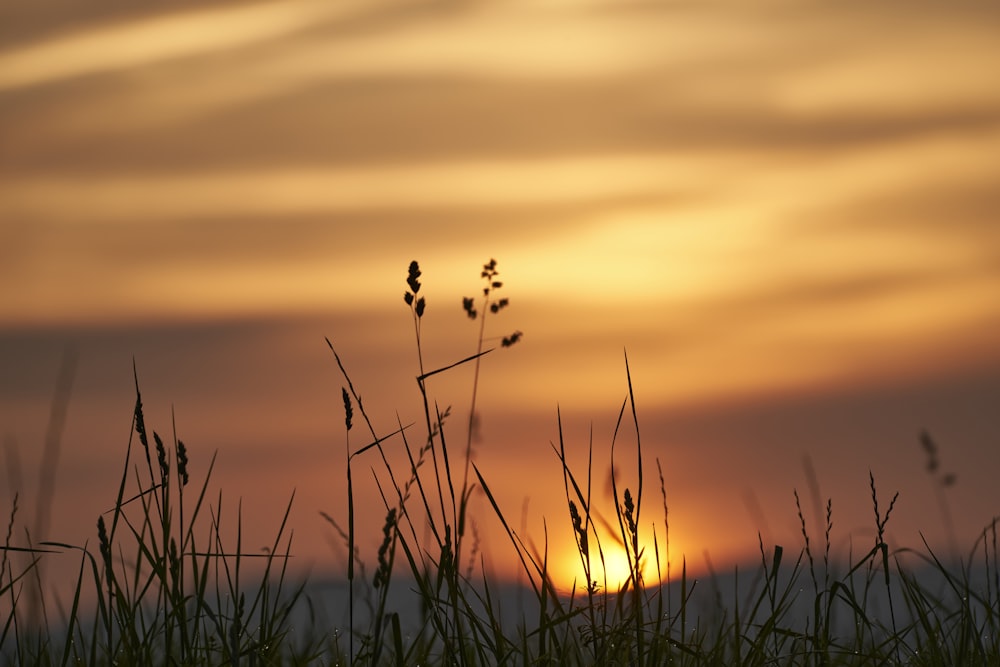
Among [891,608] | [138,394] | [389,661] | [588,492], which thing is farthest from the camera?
[389,661]

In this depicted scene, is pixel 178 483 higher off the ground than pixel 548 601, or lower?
higher

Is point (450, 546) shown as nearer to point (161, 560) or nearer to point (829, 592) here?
point (161, 560)

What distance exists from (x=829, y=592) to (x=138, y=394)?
2.09m

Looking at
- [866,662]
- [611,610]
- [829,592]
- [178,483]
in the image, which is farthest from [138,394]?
[866,662]

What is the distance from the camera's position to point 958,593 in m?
3.29

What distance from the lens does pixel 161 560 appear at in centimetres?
295

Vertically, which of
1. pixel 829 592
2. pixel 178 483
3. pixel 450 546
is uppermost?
pixel 178 483

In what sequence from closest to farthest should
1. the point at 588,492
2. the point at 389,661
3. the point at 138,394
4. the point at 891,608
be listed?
the point at 138,394
the point at 588,492
the point at 891,608
the point at 389,661

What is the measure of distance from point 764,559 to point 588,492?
2.18 feet

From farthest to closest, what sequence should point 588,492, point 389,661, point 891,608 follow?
point 389,661
point 891,608
point 588,492

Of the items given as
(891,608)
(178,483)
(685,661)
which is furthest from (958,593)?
(178,483)

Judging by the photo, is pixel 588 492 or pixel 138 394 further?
pixel 588 492

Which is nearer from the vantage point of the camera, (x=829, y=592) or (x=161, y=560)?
(x=161, y=560)

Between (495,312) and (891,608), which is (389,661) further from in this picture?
(891,608)
